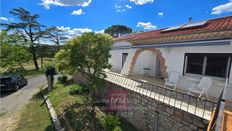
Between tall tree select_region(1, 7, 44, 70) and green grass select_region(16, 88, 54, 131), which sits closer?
green grass select_region(16, 88, 54, 131)

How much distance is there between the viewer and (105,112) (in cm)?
949

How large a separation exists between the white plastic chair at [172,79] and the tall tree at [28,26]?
37.8m

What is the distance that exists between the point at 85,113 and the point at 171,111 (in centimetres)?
550

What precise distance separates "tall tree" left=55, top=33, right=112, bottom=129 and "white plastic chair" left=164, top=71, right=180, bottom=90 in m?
4.01

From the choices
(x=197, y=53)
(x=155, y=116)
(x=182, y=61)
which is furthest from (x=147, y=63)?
(x=155, y=116)

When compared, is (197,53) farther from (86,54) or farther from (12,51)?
(12,51)

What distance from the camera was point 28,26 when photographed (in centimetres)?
3616

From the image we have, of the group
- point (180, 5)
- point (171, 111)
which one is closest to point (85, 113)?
point (171, 111)

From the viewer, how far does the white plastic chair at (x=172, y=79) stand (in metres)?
8.95

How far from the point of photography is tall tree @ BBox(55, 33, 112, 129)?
862 cm

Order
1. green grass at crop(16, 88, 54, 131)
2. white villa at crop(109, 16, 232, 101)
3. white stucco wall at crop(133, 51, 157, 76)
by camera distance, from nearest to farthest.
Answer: white villa at crop(109, 16, 232, 101), green grass at crop(16, 88, 54, 131), white stucco wall at crop(133, 51, 157, 76)

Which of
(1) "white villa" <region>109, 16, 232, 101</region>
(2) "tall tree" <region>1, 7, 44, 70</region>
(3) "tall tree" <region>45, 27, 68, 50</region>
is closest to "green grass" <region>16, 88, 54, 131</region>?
(1) "white villa" <region>109, 16, 232, 101</region>

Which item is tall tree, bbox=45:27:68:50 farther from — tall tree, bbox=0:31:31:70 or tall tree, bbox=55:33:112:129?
tall tree, bbox=55:33:112:129

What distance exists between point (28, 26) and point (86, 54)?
3528 cm
